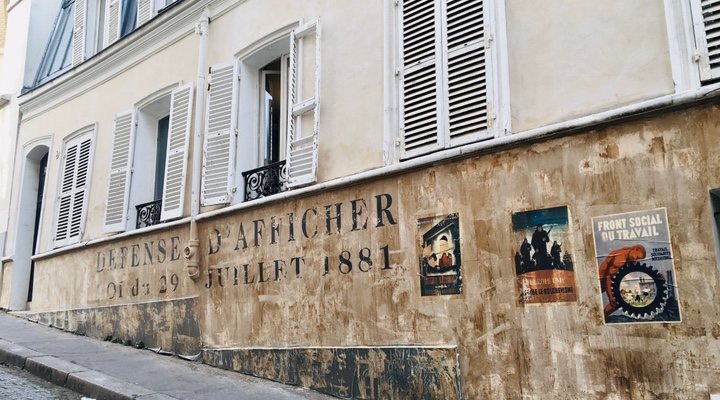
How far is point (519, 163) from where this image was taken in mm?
4512

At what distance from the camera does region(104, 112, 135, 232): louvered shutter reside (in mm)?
8453

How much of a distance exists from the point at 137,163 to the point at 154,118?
0.79 m

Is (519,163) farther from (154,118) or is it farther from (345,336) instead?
(154,118)

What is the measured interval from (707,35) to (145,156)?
7.32 metres

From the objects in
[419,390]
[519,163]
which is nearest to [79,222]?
[419,390]

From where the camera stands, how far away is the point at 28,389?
5734 mm

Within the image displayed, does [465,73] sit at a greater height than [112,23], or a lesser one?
lesser

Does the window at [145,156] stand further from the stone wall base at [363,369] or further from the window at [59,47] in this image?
the window at [59,47]

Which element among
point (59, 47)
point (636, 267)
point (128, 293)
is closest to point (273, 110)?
point (128, 293)

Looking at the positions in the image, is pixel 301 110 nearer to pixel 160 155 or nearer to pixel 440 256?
pixel 440 256

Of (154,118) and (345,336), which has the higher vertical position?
(154,118)

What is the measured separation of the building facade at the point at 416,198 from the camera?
3.84 metres

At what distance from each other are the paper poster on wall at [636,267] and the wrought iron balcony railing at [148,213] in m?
6.04

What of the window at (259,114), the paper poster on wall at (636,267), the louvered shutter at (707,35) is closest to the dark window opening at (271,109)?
the window at (259,114)
